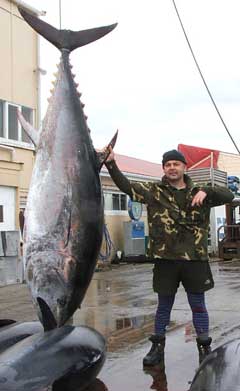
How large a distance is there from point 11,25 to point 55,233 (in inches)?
416

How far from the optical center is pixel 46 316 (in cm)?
386

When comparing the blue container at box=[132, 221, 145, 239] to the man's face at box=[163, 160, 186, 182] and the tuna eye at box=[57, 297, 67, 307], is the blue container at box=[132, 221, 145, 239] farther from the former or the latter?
the tuna eye at box=[57, 297, 67, 307]

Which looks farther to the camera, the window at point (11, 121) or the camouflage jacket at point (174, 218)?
the window at point (11, 121)

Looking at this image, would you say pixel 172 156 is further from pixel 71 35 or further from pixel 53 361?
pixel 53 361

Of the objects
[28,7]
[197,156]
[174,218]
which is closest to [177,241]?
[174,218]

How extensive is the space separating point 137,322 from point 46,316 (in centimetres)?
358

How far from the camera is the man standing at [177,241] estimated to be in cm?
477

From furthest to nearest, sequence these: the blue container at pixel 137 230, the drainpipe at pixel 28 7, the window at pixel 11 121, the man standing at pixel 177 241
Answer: the blue container at pixel 137 230 < the drainpipe at pixel 28 7 < the window at pixel 11 121 < the man standing at pixel 177 241

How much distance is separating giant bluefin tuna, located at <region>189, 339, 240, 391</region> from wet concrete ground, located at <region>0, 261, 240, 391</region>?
0.90 m

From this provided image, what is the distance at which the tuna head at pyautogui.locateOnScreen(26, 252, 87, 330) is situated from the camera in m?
3.78

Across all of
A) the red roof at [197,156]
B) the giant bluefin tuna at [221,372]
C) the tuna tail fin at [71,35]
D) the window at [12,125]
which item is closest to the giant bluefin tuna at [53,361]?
the giant bluefin tuna at [221,372]

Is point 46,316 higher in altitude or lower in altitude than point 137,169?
lower

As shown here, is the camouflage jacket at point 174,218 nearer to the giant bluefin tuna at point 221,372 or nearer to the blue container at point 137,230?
the giant bluefin tuna at point 221,372

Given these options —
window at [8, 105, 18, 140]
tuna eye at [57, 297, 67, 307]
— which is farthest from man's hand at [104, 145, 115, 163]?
window at [8, 105, 18, 140]
